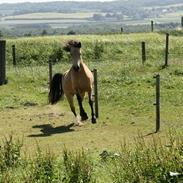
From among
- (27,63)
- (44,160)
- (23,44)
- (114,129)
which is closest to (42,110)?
(114,129)

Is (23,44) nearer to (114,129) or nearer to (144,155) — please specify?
(114,129)

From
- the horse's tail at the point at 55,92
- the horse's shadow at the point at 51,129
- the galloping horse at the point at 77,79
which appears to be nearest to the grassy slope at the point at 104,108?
the horse's shadow at the point at 51,129

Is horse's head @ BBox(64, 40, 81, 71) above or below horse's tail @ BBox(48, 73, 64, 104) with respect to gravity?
above

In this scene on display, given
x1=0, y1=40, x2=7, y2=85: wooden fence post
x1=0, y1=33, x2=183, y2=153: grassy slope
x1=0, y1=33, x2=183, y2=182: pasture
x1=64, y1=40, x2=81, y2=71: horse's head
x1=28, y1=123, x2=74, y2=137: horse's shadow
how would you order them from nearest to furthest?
x1=0, y1=33, x2=183, y2=182: pasture < x1=0, y1=33, x2=183, y2=153: grassy slope < x1=28, y1=123, x2=74, y2=137: horse's shadow < x1=64, y1=40, x2=81, y2=71: horse's head < x1=0, y1=40, x2=7, y2=85: wooden fence post

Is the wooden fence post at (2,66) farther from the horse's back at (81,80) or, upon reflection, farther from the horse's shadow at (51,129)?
the horse's back at (81,80)

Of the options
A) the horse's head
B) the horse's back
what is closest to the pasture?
the horse's back

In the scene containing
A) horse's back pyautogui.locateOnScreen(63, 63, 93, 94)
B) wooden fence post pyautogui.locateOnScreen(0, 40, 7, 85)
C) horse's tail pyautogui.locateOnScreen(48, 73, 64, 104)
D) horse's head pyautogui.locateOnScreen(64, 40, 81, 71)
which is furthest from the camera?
wooden fence post pyautogui.locateOnScreen(0, 40, 7, 85)

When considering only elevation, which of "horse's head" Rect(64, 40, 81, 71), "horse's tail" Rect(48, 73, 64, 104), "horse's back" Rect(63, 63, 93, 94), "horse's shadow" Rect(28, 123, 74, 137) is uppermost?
"horse's head" Rect(64, 40, 81, 71)

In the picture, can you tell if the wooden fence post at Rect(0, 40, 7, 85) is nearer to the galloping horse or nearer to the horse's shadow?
the galloping horse

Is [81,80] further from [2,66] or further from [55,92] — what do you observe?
[2,66]

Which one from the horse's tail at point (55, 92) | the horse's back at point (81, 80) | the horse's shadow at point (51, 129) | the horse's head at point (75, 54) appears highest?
the horse's head at point (75, 54)

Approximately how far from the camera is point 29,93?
970 inches

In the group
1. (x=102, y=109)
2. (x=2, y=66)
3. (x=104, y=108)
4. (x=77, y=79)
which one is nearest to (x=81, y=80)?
(x=77, y=79)

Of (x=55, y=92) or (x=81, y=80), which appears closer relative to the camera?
(x=81, y=80)
